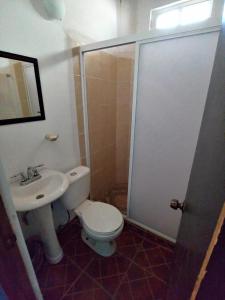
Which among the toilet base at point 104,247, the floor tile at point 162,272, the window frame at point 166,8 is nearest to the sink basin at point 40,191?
the toilet base at point 104,247

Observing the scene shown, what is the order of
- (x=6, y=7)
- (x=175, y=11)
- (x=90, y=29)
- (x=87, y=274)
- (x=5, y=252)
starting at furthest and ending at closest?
(x=175, y=11) → (x=90, y=29) → (x=87, y=274) → (x=6, y=7) → (x=5, y=252)

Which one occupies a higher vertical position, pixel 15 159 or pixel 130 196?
pixel 15 159

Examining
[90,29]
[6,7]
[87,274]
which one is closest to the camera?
[6,7]

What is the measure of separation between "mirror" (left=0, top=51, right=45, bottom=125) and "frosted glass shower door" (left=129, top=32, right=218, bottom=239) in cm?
85

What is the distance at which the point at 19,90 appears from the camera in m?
1.18

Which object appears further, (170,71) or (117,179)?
(117,179)

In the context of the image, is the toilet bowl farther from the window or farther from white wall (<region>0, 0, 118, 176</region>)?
the window

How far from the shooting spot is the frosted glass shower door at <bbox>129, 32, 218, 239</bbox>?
3.57 ft

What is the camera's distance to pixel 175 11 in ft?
6.25

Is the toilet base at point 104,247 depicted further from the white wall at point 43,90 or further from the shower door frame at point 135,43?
the white wall at point 43,90

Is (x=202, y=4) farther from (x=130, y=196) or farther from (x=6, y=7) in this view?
(x=130, y=196)

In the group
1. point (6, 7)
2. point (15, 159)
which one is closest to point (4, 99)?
point (15, 159)

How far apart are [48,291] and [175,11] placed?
10.3 feet

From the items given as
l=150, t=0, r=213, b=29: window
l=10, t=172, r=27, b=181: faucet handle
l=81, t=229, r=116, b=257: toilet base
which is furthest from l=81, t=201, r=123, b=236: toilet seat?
l=150, t=0, r=213, b=29: window
